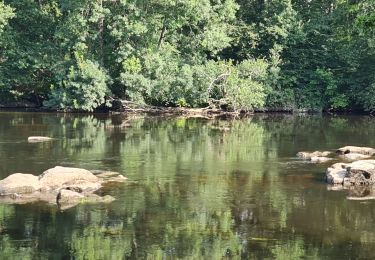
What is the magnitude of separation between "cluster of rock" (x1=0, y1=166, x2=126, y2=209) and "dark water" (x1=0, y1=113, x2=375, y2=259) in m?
0.60

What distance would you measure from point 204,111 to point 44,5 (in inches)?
637

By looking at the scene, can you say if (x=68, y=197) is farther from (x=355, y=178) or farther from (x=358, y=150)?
(x=358, y=150)

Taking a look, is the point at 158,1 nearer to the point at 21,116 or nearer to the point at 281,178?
the point at 21,116

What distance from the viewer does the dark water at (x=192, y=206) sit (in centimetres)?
1503

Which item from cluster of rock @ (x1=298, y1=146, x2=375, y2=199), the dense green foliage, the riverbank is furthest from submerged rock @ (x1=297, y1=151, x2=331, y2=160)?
the riverbank

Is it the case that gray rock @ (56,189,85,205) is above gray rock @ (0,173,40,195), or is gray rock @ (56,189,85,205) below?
below

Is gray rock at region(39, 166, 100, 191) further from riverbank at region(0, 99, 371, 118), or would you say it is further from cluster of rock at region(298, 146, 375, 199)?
riverbank at region(0, 99, 371, 118)

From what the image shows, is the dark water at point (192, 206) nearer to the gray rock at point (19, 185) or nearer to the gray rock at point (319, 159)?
the gray rock at point (319, 159)

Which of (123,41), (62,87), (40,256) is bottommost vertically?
(40,256)

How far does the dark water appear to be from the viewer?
15031 millimetres

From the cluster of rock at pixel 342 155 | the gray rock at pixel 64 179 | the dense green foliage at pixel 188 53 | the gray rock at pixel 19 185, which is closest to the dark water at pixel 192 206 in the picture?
the cluster of rock at pixel 342 155

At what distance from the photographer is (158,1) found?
48.8 metres

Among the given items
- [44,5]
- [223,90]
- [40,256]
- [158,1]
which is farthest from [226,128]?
[40,256]

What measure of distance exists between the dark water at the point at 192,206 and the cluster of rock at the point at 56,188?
60 cm
